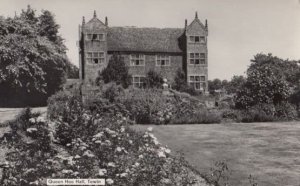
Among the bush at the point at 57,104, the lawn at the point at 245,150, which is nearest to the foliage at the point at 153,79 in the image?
the bush at the point at 57,104

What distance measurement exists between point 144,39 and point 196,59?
5.77 metres

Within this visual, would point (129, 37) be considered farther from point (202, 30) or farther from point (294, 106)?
point (294, 106)


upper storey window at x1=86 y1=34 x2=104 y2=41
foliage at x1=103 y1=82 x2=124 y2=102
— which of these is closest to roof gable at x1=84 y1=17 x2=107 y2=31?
upper storey window at x1=86 y1=34 x2=104 y2=41

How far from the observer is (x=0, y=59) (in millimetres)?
26125

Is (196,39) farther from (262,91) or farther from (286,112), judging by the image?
(286,112)

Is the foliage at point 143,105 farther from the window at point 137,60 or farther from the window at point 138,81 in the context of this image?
the window at point 137,60

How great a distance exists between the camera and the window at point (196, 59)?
4356 centimetres

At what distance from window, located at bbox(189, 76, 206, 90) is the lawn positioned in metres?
26.5

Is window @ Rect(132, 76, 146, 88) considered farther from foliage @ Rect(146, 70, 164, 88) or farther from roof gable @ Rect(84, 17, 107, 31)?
roof gable @ Rect(84, 17, 107, 31)

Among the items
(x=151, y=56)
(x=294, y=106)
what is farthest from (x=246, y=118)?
(x=151, y=56)

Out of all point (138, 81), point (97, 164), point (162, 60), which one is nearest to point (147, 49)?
point (162, 60)

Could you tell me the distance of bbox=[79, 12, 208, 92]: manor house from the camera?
41.8 metres

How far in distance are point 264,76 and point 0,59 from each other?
15911 mm

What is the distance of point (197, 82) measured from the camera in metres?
43.5
